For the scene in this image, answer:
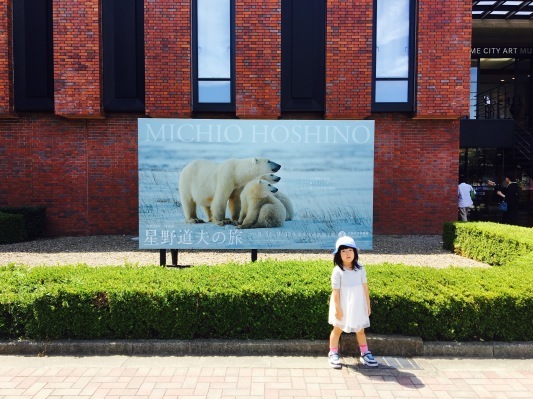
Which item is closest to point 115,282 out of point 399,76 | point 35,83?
point 35,83

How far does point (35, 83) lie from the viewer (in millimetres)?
12250

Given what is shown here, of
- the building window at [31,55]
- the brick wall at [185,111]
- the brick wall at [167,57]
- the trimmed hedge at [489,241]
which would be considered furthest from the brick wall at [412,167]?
the building window at [31,55]

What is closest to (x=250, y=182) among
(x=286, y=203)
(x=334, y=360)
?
(x=286, y=203)

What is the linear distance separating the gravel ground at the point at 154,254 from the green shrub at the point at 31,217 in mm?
365

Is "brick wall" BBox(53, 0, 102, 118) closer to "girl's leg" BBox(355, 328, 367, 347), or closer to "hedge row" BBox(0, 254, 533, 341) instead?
"hedge row" BBox(0, 254, 533, 341)

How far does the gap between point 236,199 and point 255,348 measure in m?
3.50

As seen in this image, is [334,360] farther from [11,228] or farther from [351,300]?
[11,228]

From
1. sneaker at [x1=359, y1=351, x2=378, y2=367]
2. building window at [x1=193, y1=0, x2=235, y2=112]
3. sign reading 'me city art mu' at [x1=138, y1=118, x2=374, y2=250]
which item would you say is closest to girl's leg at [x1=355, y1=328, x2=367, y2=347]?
sneaker at [x1=359, y1=351, x2=378, y2=367]

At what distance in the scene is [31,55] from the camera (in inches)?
482

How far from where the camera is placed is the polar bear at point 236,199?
7.82 metres

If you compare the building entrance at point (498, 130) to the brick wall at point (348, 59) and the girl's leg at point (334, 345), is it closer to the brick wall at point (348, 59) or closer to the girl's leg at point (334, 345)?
the brick wall at point (348, 59)

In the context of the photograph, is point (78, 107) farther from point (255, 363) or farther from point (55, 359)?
point (255, 363)

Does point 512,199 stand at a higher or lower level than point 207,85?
lower

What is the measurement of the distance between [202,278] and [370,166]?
4.08m
